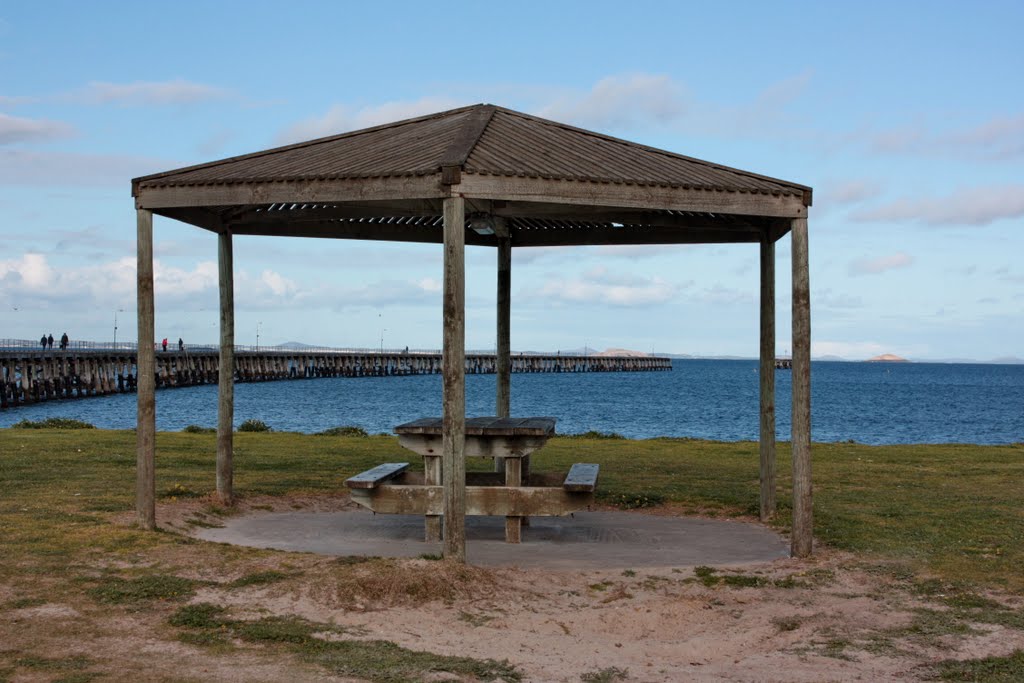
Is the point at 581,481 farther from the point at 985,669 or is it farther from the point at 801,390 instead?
the point at 985,669

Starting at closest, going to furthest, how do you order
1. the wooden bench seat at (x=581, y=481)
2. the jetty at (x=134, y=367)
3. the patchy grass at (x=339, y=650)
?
the patchy grass at (x=339, y=650)
the wooden bench seat at (x=581, y=481)
the jetty at (x=134, y=367)

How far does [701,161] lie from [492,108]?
2563mm

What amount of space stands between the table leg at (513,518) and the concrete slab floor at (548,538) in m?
0.13

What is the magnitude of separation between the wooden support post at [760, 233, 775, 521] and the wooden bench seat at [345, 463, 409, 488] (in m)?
4.31

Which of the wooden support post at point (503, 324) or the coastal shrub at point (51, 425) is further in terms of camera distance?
the coastal shrub at point (51, 425)

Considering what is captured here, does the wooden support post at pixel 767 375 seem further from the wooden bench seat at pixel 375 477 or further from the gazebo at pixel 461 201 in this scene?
the wooden bench seat at pixel 375 477

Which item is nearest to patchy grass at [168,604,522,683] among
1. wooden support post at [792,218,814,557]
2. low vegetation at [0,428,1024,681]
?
low vegetation at [0,428,1024,681]

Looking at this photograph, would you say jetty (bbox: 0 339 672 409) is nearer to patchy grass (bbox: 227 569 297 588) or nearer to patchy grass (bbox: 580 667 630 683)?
patchy grass (bbox: 227 569 297 588)

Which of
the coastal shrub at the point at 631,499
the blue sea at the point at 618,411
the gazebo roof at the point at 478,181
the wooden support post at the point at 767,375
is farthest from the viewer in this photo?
the blue sea at the point at 618,411

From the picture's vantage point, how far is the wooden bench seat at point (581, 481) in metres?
10.3

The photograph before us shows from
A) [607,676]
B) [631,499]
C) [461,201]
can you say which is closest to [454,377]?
[461,201]

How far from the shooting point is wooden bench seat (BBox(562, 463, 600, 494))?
10281 millimetres

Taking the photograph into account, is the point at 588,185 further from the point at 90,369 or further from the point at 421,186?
the point at 90,369

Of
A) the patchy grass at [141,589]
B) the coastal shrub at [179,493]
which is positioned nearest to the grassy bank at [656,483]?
the coastal shrub at [179,493]
